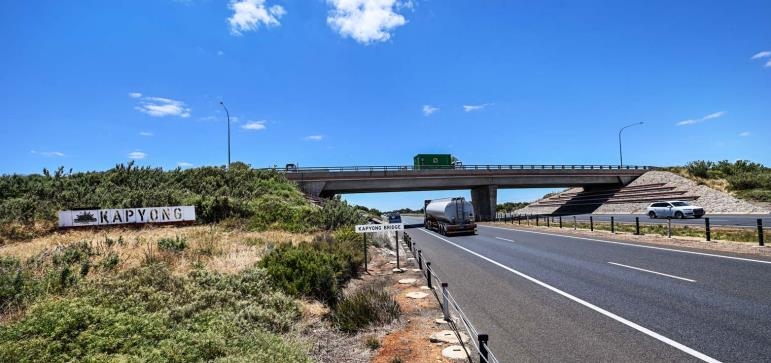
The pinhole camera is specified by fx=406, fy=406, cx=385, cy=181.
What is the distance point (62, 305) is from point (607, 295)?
405 inches

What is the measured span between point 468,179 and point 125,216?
3946cm

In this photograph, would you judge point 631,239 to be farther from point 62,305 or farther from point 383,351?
point 62,305

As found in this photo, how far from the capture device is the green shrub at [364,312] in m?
7.72

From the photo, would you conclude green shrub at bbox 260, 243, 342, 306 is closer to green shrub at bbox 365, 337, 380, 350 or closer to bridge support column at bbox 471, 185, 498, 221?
green shrub at bbox 365, 337, 380, 350

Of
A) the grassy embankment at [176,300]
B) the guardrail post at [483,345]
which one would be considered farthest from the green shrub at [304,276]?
the guardrail post at [483,345]

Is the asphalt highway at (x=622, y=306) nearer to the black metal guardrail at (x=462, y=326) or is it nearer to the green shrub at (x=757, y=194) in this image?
the black metal guardrail at (x=462, y=326)

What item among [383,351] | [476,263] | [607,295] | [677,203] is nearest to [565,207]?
[677,203]

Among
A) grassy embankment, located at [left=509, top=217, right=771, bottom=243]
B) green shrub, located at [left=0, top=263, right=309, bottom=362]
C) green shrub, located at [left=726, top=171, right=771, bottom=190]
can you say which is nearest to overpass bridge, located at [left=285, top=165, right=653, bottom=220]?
green shrub, located at [left=726, top=171, right=771, bottom=190]

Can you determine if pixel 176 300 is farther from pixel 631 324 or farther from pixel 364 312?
pixel 631 324

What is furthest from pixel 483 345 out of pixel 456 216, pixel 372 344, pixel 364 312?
pixel 456 216

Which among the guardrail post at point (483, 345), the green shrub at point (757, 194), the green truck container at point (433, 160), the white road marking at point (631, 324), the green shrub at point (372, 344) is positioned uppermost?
the green truck container at point (433, 160)

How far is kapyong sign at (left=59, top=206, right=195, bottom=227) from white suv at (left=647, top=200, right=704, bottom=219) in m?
37.5

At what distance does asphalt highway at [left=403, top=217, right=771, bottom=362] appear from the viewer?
18.9 feet

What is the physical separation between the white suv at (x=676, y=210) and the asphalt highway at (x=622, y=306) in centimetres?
2374
